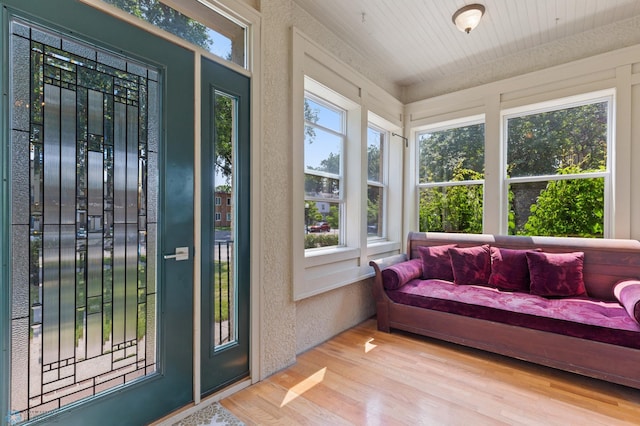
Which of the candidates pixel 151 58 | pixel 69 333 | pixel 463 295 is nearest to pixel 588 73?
pixel 463 295

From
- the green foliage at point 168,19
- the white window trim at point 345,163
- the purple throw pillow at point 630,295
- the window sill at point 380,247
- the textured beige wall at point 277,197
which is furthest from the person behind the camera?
the window sill at point 380,247

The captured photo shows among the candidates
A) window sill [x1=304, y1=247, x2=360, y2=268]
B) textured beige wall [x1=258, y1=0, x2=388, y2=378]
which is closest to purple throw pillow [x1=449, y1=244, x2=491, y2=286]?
window sill [x1=304, y1=247, x2=360, y2=268]

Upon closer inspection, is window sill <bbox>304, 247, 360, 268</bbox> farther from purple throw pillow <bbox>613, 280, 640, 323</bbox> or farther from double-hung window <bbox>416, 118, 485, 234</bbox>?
purple throw pillow <bbox>613, 280, 640, 323</bbox>

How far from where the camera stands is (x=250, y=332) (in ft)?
7.16

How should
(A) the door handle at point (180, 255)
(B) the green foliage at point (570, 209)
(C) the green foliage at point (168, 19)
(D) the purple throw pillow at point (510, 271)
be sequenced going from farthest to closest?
(B) the green foliage at point (570, 209)
(D) the purple throw pillow at point (510, 271)
(A) the door handle at point (180, 255)
(C) the green foliage at point (168, 19)

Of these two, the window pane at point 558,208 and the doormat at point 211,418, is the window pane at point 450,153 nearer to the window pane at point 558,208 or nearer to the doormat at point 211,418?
the window pane at point 558,208

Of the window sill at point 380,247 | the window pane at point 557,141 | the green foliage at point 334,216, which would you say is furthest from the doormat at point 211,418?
the window pane at point 557,141

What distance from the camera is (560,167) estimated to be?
324cm

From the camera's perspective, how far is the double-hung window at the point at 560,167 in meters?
3.05

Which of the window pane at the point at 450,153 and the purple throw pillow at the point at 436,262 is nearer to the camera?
the purple throw pillow at the point at 436,262

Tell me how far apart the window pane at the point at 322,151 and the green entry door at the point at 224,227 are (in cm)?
86

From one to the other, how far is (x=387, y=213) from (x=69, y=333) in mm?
3535

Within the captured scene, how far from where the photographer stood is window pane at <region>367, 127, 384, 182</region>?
3783 millimetres

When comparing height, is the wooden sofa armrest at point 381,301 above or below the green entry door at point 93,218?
below
